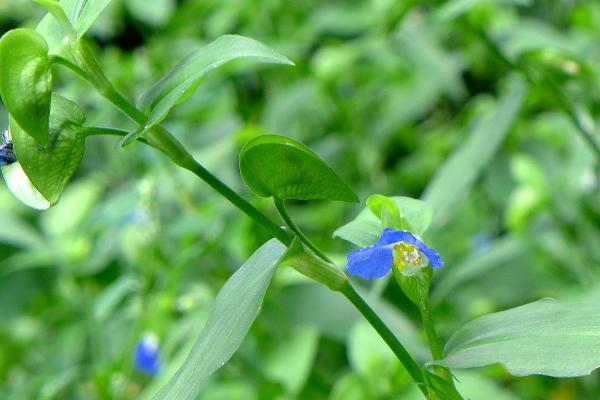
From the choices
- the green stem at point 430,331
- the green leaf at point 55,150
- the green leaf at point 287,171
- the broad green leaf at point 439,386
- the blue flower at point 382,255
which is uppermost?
the green leaf at point 55,150

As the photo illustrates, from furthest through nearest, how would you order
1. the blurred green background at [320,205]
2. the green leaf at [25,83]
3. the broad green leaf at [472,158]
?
the blurred green background at [320,205], the broad green leaf at [472,158], the green leaf at [25,83]

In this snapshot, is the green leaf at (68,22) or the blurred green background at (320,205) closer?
the green leaf at (68,22)

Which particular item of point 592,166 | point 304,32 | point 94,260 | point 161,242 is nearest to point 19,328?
point 94,260

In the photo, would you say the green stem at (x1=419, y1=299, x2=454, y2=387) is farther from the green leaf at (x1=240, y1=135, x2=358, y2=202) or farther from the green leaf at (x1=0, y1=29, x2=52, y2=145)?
the green leaf at (x1=0, y1=29, x2=52, y2=145)

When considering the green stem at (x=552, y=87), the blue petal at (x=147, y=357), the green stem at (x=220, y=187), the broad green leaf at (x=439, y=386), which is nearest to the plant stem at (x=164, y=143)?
the green stem at (x=220, y=187)

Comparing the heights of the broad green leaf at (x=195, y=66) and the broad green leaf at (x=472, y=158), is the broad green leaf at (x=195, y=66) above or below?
above

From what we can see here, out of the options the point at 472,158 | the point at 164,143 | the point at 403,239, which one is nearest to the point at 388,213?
the point at 403,239

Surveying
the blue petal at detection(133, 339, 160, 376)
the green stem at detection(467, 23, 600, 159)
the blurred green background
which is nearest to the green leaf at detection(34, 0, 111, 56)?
the blurred green background

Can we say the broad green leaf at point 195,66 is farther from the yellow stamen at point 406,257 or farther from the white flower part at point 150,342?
the white flower part at point 150,342
